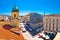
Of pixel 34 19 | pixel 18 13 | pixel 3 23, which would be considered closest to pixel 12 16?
pixel 18 13

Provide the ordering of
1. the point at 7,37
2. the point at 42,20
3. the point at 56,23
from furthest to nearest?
the point at 42,20, the point at 56,23, the point at 7,37

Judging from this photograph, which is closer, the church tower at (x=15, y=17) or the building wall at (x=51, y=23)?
the church tower at (x=15, y=17)

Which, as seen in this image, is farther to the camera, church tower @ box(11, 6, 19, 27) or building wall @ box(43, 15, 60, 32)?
building wall @ box(43, 15, 60, 32)

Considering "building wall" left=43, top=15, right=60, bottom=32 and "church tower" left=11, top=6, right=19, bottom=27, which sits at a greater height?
"church tower" left=11, top=6, right=19, bottom=27

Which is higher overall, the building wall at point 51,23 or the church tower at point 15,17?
the church tower at point 15,17

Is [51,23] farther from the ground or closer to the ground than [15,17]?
closer to the ground

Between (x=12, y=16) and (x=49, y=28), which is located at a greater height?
(x=12, y=16)

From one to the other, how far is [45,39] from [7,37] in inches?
64.2

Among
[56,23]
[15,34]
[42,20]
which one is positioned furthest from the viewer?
[42,20]

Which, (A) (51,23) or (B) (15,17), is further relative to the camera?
(A) (51,23)

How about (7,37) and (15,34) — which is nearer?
(7,37)

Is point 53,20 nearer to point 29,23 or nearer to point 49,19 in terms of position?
point 49,19

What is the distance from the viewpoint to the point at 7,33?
3578 millimetres

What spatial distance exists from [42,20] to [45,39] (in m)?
3.73
